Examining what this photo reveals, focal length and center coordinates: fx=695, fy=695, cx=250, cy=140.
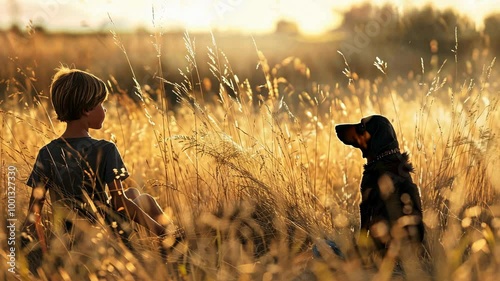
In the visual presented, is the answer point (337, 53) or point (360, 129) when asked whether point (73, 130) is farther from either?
point (337, 53)

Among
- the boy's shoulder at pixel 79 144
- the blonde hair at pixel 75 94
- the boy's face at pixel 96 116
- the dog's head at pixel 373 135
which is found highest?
the blonde hair at pixel 75 94

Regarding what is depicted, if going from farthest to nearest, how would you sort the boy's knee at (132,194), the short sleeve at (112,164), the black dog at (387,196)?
1. the boy's knee at (132,194)
2. the short sleeve at (112,164)
3. the black dog at (387,196)

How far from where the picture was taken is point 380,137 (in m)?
3.96

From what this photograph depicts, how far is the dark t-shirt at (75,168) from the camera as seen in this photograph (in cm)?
386

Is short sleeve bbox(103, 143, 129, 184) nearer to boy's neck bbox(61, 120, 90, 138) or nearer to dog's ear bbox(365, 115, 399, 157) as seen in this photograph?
boy's neck bbox(61, 120, 90, 138)

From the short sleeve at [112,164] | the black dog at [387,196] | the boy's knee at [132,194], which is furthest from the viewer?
the boy's knee at [132,194]

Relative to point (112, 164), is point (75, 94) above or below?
above

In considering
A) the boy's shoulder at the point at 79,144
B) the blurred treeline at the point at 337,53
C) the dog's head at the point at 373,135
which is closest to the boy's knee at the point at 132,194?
the boy's shoulder at the point at 79,144

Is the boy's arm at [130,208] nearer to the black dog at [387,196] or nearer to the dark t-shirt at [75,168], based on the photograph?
the dark t-shirt at [75,168]

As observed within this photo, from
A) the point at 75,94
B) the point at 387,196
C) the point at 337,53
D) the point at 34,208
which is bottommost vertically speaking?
the point at 34,208

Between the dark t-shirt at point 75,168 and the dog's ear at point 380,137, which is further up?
the dog's ear at point 380,137

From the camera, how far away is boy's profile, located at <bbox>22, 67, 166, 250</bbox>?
386cm

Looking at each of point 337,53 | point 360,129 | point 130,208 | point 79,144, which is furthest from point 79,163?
point 337,53

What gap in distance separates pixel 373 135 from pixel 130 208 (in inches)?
57.0
